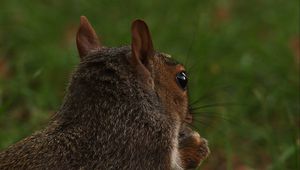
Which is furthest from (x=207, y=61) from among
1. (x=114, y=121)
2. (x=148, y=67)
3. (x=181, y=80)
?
(x=114, y=121)

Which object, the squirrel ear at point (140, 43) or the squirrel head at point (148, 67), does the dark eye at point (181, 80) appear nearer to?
the squirrel head at point (148, 67)

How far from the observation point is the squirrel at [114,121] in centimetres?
384

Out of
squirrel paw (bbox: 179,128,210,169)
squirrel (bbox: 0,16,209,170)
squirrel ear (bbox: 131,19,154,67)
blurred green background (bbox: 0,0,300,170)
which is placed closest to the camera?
squirrel (bbox: 0,16,209,170)

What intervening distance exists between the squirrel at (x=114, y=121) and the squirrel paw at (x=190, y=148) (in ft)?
0.25

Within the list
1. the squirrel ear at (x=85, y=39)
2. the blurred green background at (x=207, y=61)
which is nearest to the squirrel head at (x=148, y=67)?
the squirrel ear at (x=85, y=39)

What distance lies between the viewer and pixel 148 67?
13.7ft

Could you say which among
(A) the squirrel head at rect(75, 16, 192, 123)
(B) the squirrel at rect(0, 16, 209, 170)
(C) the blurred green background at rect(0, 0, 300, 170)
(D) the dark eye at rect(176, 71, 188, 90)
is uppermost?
(C) the blurred green background at rect(0, 0, 300, 170)

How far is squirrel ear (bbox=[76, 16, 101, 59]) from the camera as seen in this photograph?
4391mm

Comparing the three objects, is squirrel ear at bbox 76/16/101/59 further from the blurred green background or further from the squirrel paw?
the blurred green background

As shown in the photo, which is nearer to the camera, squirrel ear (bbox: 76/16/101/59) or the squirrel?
the squirrel

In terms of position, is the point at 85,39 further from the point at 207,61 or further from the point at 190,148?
the point at 207,61

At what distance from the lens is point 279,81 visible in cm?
673

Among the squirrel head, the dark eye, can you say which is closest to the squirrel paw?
the squirrel head

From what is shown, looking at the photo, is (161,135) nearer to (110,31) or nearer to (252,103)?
(252,103)
